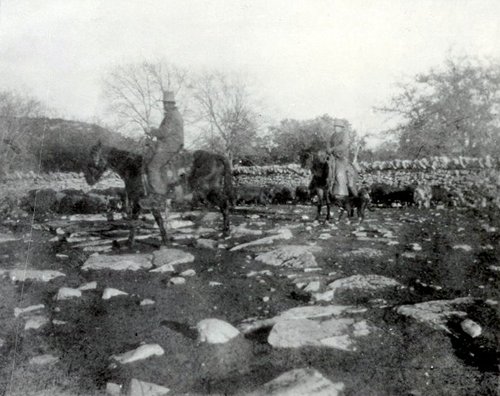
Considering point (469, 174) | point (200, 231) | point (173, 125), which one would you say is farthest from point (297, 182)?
point (173, 125)

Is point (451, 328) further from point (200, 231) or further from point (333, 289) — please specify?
point (200, 231)

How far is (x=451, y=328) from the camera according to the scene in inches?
141

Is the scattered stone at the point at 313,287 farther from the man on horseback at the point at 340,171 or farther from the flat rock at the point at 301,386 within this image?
the man on horseback at the point at 340,171

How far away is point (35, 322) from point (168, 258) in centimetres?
239

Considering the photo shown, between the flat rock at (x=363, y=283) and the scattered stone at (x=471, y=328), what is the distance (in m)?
1.22

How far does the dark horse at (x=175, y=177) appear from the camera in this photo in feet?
25.3

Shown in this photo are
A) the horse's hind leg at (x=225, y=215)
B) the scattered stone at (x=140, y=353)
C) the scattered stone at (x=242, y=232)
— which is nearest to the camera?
the scattered stone at (x=140, y=353)

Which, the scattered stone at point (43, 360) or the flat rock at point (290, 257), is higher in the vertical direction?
the flat rock at point (290, 257)

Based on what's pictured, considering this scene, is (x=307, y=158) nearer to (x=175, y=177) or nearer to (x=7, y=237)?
(x=175, y=177)

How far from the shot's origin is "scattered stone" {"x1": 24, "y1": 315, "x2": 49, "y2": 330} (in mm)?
4125

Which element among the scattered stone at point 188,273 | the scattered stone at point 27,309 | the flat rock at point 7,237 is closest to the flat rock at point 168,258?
the scattered stone at point 188,273

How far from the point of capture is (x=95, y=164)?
7.71 m

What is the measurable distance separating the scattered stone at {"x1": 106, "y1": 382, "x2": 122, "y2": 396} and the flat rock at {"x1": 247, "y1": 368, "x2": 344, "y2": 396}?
904 mm

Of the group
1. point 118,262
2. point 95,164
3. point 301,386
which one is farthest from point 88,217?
point 301,386
